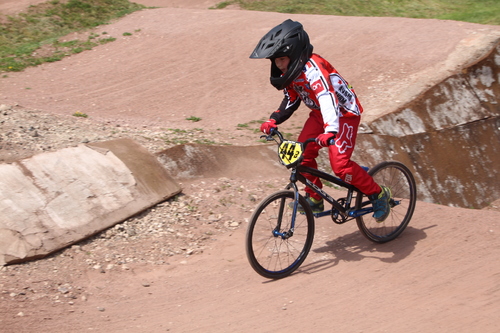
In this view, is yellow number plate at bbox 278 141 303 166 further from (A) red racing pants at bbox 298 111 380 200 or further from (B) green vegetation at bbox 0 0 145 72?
(B) green vegetation at bbox 0 0 145 72

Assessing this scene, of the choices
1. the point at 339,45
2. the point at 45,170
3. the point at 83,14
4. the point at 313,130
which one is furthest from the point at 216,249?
the point at 83,14

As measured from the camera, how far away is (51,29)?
1558 centimetres

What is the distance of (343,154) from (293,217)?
0.79 m

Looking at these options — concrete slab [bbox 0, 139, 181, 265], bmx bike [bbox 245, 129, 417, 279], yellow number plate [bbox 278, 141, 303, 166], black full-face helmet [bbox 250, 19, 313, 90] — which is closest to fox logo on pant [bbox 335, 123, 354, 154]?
bmx bike [bbox 245, 129, 417, 279]

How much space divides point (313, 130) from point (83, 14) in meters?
13.2

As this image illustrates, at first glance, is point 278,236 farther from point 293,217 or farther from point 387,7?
point 387,7

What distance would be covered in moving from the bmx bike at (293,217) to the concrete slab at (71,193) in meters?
1.77

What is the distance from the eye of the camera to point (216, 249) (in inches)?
232

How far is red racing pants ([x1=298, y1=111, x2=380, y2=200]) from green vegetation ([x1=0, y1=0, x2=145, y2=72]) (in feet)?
30.6

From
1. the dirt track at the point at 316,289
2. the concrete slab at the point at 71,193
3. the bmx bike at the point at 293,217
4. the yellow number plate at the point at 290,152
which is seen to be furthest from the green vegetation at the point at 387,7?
the yellow number plate at the point at 290,152

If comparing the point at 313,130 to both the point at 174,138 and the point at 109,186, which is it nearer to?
the point at 109,186

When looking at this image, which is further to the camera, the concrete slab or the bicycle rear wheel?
the concrete slab

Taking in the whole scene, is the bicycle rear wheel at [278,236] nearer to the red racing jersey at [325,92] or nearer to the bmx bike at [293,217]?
the bmx bike at [293,217]

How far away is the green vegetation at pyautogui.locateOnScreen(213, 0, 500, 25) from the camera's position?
20.3 meters
